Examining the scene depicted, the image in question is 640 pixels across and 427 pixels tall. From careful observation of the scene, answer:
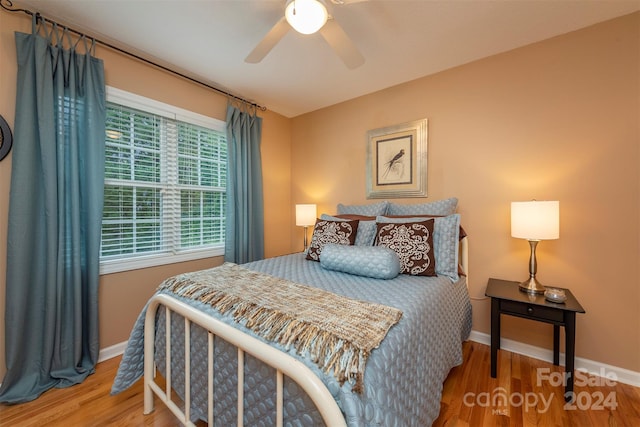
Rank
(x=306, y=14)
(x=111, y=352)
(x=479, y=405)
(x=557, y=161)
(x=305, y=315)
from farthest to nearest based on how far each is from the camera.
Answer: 1. (x=111, y=352)
2. (x=557, y=161)
3. (x=479, y=405)
4. (x=306, y=14)
5. (x=305, y=315)

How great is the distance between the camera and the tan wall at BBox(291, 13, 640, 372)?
5.54 feet

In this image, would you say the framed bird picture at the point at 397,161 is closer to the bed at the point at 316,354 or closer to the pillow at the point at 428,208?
the pillow at the point at 428,208

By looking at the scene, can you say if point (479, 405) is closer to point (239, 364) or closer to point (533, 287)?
point (533, 287)

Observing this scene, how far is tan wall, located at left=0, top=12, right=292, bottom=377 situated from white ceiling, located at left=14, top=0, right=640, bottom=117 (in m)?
0.16

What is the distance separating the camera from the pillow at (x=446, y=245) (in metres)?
1.79

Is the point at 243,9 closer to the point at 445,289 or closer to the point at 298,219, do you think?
the point at 298,219

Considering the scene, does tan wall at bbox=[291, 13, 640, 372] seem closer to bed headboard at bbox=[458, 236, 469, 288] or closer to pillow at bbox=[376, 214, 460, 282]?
bed headboard at bbox=[458, 236, 469, 288]

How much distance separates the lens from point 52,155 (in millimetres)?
1644

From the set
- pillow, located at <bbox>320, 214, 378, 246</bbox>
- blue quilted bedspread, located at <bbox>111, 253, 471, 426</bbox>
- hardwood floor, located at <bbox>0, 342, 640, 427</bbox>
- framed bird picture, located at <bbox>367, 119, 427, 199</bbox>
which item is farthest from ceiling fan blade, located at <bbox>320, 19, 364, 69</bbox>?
hardwood floor, located at <bbox>0, 342, 640, 427</bbox>

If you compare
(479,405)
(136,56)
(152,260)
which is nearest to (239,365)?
(479,405)

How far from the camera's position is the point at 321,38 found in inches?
75.2

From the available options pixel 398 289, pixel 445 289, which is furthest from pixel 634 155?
pixel 398 289

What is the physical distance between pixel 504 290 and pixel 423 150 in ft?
4.42

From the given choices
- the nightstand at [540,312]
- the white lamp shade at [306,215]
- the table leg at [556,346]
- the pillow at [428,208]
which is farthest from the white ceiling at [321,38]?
the table leg at [556,346]
